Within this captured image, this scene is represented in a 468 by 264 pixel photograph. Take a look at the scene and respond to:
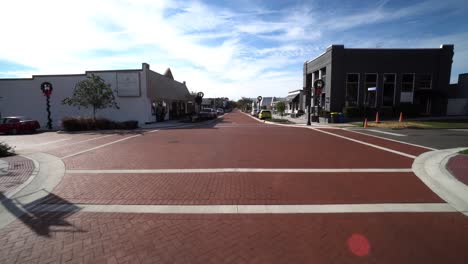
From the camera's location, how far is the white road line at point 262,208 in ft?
15.6

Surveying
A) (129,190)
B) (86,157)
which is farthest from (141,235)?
(86,157)

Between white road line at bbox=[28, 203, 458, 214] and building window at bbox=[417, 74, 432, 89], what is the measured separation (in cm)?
3178

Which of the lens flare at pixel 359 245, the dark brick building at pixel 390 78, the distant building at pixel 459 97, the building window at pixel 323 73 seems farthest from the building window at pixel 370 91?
the lens flare at pixel 359 245

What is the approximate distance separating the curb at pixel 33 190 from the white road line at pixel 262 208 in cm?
38

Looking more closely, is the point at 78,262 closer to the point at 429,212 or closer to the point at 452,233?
the point at 452,233

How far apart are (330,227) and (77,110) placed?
3006 centimetres

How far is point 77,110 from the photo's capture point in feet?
87.7

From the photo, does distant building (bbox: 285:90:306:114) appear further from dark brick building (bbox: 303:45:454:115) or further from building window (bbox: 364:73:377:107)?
building window (bbox: 364:73:377:107)

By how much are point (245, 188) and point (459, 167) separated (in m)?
7.07

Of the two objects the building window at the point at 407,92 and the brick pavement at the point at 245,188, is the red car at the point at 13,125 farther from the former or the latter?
the building window at the point at 407,92

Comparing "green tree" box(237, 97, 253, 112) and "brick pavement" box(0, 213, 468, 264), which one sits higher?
"green tree" box(237, 97, 253, 112)

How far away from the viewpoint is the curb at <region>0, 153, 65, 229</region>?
481 centimetres

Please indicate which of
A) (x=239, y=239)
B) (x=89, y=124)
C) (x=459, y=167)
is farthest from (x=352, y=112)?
(x=239, y=239)

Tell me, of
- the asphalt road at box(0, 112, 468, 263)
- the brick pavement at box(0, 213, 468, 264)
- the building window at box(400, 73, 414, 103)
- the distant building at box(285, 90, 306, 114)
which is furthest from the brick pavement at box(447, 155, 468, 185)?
the distant building at box(285, 90, 306, 114)
